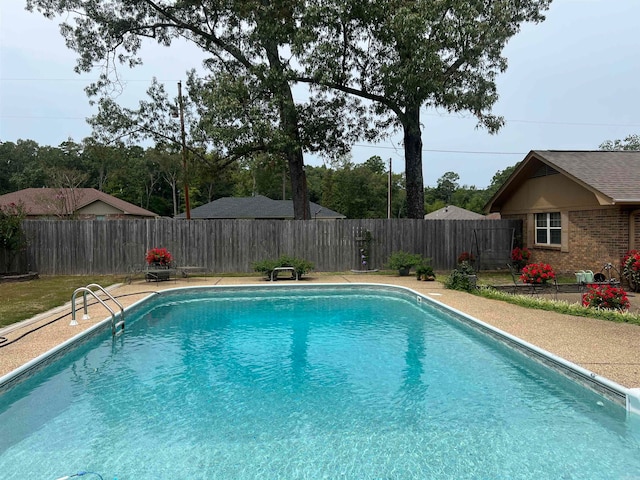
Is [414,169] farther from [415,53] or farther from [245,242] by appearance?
[245,242]

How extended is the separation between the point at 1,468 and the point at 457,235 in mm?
14763

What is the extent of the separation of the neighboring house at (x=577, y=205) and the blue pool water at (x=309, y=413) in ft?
22.2

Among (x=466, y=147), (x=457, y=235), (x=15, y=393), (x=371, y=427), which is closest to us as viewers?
(x=371, y=427)

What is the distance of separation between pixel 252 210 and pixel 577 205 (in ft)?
78.9

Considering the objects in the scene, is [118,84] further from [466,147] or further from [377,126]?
[466,147]

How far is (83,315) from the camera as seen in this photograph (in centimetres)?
785

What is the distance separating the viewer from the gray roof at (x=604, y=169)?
36.5 ft

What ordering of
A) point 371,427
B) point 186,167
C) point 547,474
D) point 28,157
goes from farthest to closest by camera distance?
1. point 28,157
2. point 186,167
3. point 371,427
4. point 547,474

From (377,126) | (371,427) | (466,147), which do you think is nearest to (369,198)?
(466,147)

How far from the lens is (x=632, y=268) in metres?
10.6

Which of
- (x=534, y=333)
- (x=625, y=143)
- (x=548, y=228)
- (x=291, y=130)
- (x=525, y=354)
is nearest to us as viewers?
(x=525, y=354)

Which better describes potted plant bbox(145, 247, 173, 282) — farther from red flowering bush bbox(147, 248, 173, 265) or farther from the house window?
the house window

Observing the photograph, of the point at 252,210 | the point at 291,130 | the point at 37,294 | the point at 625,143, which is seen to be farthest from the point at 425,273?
the point at 625,143

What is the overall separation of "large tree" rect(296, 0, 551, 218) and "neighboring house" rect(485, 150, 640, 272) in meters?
3.23
